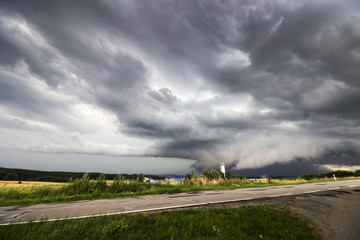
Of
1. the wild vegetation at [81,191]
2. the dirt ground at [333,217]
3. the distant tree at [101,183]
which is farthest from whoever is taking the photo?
the distant tree at [101,183]

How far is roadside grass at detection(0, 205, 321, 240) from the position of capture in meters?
3.76

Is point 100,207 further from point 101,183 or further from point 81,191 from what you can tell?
point 101,183

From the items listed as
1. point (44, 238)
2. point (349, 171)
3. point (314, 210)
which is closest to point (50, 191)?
point (44, 238)

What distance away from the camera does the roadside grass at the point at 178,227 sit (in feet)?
12.3

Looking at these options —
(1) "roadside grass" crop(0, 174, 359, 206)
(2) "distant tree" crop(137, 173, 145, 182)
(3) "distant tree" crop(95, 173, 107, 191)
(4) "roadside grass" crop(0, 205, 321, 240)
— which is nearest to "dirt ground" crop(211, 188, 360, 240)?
(4) "roadside grass" crop(0, 205, 321, 240)

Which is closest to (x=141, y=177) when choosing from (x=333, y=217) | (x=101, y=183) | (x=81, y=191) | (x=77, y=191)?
(x=101, y=183)

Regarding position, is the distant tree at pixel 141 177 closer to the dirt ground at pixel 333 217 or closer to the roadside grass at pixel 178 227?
the roadside grass at pixel 178 227

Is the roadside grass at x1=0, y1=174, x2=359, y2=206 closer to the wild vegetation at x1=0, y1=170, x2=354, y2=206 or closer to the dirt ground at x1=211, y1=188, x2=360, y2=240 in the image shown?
the wild vegetation at x1=0, y1=170, x2=354, y2=206

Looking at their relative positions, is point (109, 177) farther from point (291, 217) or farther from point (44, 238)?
point (291, 217)

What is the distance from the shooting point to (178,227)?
14.8ft

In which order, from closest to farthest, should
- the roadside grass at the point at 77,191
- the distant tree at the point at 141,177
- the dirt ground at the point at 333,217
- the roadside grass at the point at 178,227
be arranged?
the roadside grass at the point at 178,227, the dirt ground at the point at 333,217, the roadside grass at the point at 77,191, the distant tree at the point at 141,177

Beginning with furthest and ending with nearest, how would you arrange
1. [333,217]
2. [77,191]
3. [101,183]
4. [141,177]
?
[141,177]
[101,183]
[77,191]
[333,217]

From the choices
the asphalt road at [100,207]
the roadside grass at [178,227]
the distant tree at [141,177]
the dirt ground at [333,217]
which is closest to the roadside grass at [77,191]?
the distant tree at [141,177]

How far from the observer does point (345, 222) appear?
544 cm
